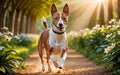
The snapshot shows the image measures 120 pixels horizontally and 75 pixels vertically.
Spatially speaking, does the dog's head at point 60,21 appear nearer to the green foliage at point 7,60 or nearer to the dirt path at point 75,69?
the green foliage at point 7,60

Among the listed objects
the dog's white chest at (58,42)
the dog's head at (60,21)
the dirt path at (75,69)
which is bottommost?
the dirt path at (75,69)

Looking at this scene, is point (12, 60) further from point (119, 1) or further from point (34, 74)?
point (119, 1)

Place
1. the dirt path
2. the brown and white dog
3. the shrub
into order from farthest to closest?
the dirt path, the shrub, the brown and white dog

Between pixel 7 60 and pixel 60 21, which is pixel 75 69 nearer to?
pixel 7 60

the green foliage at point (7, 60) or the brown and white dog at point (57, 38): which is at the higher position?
the brown and white dog at point (57, 38)

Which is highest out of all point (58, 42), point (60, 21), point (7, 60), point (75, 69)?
point (60, 21)

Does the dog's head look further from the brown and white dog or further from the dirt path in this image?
the dirt path

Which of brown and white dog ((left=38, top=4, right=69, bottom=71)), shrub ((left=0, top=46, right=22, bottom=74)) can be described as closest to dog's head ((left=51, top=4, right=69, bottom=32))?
brown and white dog ((left=38, top=4, right=69, bottom=71))

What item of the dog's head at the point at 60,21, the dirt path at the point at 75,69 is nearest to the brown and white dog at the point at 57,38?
the dog's head at the point at 60,21

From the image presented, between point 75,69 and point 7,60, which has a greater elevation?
point 7,60

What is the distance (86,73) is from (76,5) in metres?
44.2

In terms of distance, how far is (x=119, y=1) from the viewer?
2392cm

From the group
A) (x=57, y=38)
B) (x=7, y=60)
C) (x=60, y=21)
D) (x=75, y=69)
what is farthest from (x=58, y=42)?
(x=75, y=69)

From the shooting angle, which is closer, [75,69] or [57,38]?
[57,38]
